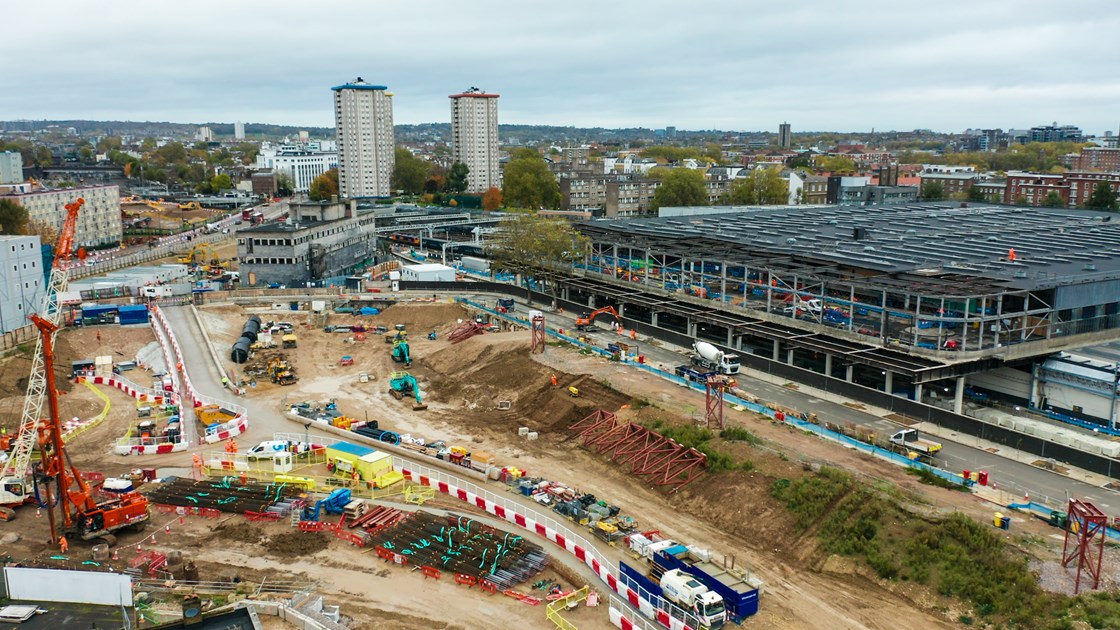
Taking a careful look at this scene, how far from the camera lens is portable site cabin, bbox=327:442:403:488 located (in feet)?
113

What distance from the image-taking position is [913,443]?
36.1m

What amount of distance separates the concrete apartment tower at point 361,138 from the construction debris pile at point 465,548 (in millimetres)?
147490

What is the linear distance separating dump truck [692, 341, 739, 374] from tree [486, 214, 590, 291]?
21398 mm

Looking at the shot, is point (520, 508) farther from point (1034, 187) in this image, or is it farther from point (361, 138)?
point (361, 138)

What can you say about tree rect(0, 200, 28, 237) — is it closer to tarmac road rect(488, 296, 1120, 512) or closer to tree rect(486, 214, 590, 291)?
tree rect(486, 214, 590, 291)

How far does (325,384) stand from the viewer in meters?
51.5

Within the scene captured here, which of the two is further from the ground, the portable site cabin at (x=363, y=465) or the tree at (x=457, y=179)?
the tree at (x=457, y=179)

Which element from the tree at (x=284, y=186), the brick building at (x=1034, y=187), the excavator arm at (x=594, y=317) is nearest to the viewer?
the excavator arm at (x=594, y=317)

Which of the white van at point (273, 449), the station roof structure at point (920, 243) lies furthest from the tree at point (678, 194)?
the white van at point (273, 449)

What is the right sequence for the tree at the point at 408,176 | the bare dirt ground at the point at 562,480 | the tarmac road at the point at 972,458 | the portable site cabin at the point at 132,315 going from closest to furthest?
the bare dirt ground at the point at 562,480 → the tarmac road at the point at 972,458 → the portable site cabin at the point at 132,315 → the tree at the point at 408,176

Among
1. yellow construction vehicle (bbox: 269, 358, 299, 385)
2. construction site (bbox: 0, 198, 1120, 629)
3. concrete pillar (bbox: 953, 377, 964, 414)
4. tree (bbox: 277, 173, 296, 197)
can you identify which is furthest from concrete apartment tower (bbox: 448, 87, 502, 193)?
concrete pillar (bbox: 953, 377, 964, 414)

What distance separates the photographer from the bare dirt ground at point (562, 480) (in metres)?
25.3

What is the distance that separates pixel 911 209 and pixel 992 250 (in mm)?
40636

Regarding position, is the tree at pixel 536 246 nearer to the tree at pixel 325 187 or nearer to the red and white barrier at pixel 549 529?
the red and white barrier at pixel 549 529
